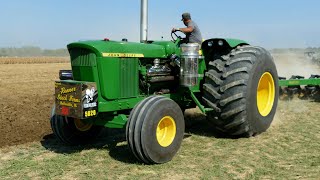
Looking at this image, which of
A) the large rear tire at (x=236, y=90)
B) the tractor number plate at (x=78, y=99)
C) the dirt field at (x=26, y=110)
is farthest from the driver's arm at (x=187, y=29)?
the dirt field at (x=26, y=110)

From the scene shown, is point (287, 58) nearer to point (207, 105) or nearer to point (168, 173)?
point (207, 105)

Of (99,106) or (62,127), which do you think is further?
(62,127)

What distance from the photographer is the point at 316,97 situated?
34.8 ft

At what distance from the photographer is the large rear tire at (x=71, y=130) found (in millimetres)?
6332

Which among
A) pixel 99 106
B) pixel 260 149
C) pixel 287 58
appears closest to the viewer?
pixel 99 106

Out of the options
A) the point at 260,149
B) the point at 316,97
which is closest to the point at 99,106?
the point at 260,149

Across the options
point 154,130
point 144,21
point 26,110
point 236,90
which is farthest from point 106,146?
point 26,110

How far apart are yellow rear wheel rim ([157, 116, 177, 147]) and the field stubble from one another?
0.94 ft

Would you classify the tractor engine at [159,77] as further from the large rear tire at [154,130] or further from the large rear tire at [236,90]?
the large rear tire at [154,130]

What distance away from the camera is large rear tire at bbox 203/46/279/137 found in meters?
6.31

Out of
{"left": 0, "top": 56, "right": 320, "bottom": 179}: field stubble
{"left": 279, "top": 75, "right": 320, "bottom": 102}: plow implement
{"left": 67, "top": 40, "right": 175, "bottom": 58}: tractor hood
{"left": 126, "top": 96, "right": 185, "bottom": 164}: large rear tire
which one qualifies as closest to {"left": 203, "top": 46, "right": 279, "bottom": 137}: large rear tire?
{"left": 0, "top": 56, "right": 320, "bottom": 179}: field stubble

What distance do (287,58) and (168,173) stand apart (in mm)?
13038

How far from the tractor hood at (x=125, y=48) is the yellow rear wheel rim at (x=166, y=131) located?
3.66 ft

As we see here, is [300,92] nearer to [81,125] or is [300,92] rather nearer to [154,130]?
[81,125]
